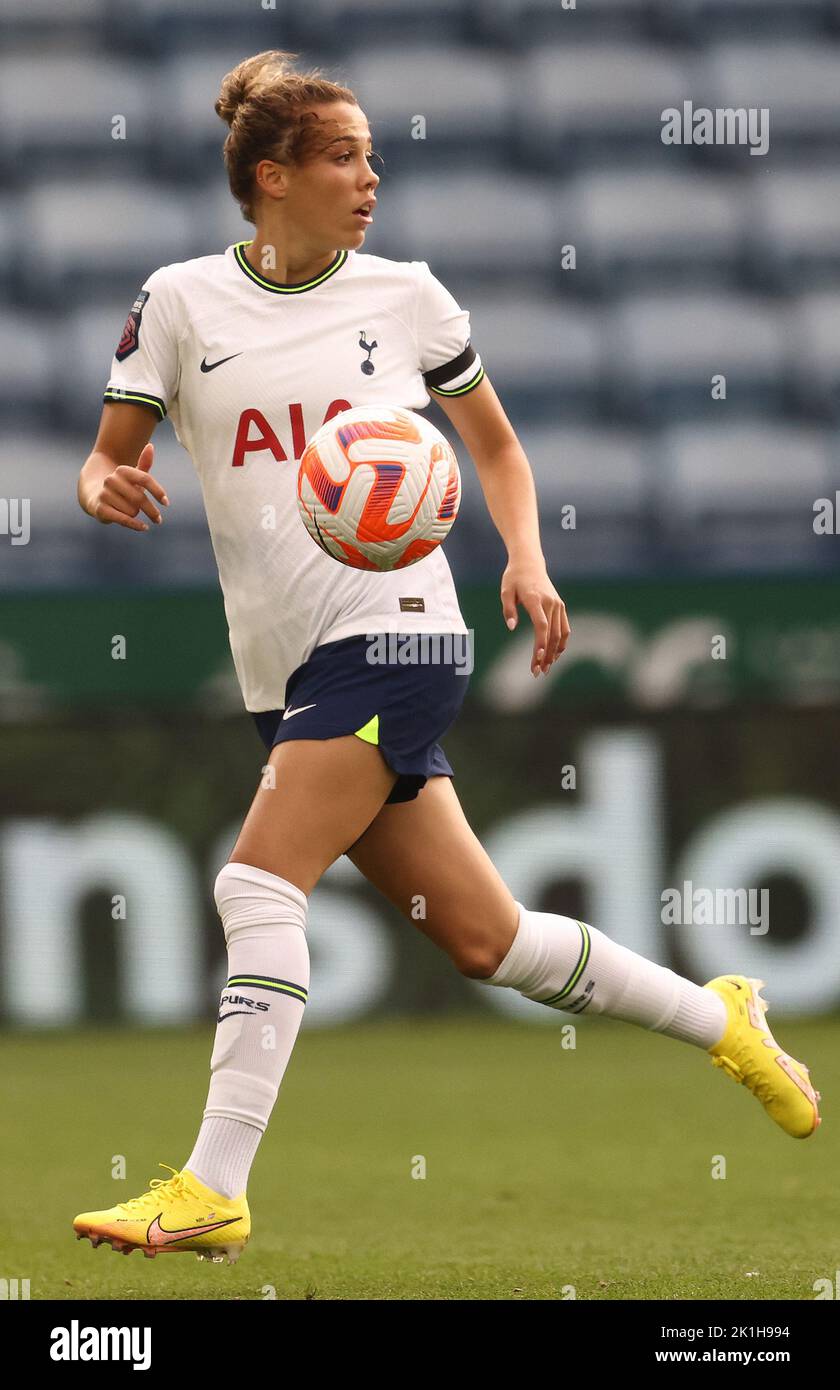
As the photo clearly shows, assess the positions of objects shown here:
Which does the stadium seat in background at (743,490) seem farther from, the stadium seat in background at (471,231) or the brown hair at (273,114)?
the brown hair at (273,114)

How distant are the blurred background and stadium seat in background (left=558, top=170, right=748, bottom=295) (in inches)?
0.7

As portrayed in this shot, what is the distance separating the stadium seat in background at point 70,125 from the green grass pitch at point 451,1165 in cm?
719

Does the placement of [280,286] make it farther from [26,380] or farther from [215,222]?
[215,222]

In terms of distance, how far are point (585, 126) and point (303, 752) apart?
33.2 ft

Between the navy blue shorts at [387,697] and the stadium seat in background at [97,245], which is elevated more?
the stadium seat in background at [97,245]

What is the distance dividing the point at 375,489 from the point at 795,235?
9.32 metres

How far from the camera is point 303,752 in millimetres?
2738

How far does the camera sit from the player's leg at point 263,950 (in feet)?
8.84

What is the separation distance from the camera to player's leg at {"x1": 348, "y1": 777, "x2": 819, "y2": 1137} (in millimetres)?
2887

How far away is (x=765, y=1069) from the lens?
316 cm

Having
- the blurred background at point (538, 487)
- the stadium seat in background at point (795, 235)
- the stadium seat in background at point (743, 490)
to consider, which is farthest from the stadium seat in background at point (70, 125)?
the stadium seat in background at point (743, 490)

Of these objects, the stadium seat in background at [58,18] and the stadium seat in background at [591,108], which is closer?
the stadium seat in background at [591,108]

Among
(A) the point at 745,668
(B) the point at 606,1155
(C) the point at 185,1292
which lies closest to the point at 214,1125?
(C) the point at 185,1292

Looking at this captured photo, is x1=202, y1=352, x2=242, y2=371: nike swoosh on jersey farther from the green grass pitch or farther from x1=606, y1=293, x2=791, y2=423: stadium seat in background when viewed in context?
x1=606, y1=293, x2=791, y2=423: stadium seat in background
